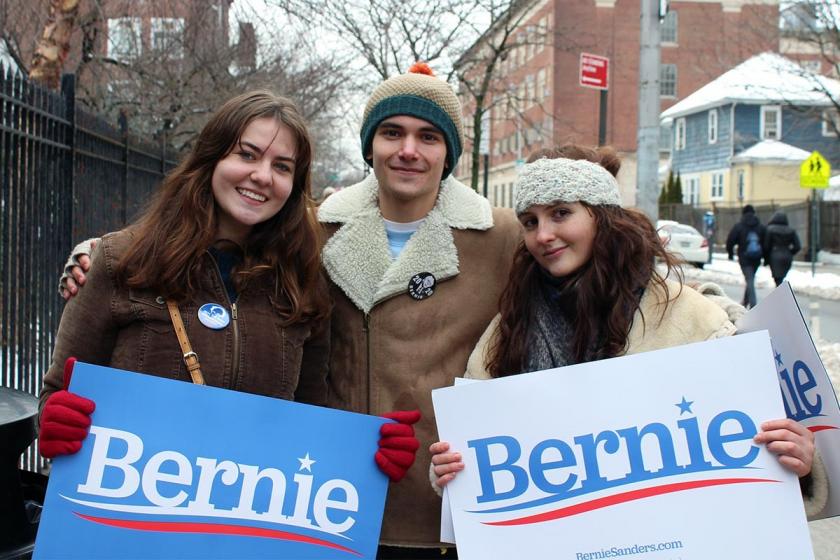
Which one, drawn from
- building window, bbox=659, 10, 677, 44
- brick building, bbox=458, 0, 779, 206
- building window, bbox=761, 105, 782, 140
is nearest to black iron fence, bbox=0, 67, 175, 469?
brick building, bbox=458, 0, 779, 206

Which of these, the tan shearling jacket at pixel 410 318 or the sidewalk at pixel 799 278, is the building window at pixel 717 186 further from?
the tan shearling jacket at pixel 410 318

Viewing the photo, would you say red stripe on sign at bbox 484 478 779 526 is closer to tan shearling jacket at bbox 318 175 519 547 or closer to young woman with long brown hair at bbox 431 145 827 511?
young woman with long brown hair at bbox 431 145 827 511

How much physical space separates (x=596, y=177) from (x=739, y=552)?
1212 mm

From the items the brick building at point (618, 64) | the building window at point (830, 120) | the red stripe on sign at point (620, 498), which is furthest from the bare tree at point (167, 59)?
the brick building at point (618, 64)

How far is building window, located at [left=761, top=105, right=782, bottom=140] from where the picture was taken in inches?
1783

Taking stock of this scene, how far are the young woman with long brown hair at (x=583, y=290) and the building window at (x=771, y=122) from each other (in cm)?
4698

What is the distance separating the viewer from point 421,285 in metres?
3.00

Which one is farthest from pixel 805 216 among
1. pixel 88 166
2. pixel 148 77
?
pixel 88 166

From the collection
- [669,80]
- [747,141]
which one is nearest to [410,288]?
[747,141]

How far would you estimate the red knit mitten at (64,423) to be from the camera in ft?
7.63

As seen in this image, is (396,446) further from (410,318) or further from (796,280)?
(796,280)

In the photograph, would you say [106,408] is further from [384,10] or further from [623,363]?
[384,10]

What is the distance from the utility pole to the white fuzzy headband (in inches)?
274

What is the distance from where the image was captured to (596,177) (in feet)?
8.87
